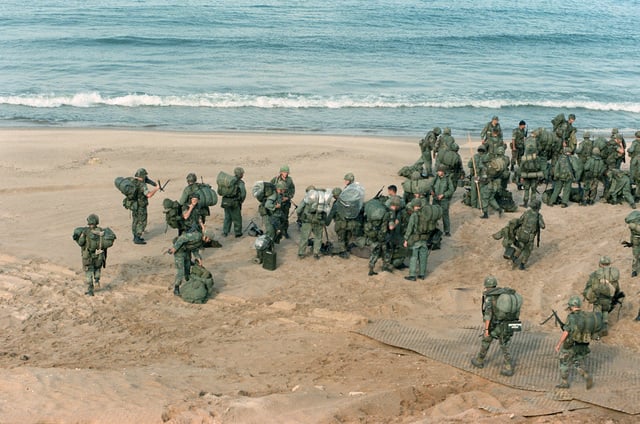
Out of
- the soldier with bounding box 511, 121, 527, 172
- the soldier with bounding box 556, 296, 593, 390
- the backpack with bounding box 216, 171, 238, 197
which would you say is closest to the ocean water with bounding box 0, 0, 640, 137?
the soldier with bounding box 511, 121, 527, 172

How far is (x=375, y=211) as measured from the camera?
14.4 m

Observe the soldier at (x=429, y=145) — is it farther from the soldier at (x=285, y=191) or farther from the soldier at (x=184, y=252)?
the soldier at (x=184, y=252)

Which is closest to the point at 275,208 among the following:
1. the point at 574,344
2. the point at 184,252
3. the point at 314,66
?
the point at 184,252

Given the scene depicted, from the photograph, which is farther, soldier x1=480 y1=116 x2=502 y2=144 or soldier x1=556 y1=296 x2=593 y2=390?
soldier x1=480 y1=116 x2=502 y2=144

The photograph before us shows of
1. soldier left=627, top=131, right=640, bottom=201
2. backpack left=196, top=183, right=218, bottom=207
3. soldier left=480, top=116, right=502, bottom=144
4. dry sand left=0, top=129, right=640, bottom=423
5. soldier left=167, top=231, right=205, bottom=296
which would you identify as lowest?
dry sand left=0, top=129, right=640, bottom=423

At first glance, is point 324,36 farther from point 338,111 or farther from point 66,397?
point 66,397

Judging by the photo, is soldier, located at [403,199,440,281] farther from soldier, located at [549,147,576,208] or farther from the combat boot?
soldier, located at [549,147,576,208]

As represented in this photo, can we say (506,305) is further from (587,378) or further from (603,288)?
(603,288)

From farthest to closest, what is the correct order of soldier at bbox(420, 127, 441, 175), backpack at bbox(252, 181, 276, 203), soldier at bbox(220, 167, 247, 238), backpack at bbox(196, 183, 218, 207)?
soldier at bbox(420, 127, 441, 175), soldier at bbox(220, 167, 247, 238), backpack at bbox(252, 181, 276, 203), backpack at bbox(196, 183, 218, 207)

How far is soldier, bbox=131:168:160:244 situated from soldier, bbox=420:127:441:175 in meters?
7.49

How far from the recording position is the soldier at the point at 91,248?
43.9ft

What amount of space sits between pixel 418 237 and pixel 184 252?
4.33 m

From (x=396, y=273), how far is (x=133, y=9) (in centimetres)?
4518

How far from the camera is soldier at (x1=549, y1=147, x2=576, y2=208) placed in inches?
717
